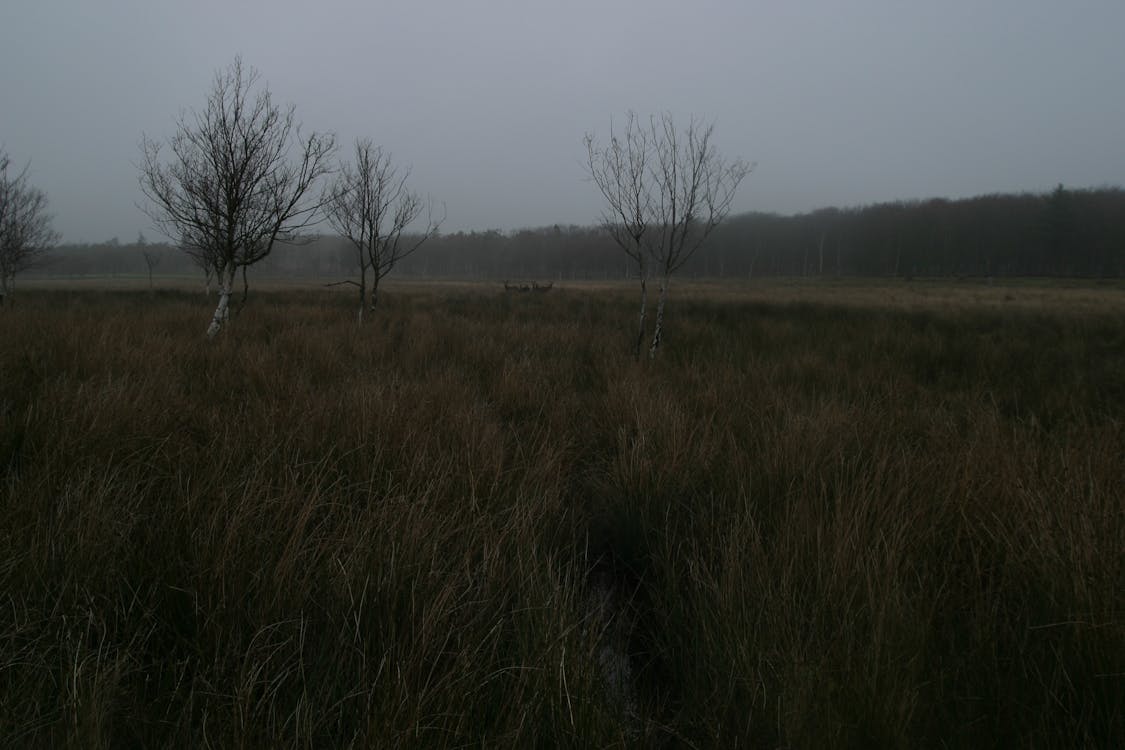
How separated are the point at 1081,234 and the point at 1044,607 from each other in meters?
106

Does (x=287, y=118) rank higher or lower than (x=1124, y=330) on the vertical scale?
higher

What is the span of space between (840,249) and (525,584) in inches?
4261

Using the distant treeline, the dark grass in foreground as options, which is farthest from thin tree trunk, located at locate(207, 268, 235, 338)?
the distant treeline

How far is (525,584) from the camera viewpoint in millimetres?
1646

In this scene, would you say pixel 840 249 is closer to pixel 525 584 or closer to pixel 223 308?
pixel 223 308

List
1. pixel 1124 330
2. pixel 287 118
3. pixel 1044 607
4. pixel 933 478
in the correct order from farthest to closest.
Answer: pixel 1124 330 → pixel 287 118 → pixel 933 478 → pixel 1044 607

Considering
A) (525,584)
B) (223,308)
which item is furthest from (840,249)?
(525,584)

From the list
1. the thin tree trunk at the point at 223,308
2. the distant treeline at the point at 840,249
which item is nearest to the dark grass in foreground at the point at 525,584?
the thin tree trunk at the point at 223,308

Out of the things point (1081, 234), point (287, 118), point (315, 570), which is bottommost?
point (315, 570)

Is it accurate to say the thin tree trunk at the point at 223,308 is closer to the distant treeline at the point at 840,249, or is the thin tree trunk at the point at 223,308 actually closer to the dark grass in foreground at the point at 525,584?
the dark grass in foreground at the point at 525,584

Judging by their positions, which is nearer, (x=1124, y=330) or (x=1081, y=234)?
(x=1124, y=330)

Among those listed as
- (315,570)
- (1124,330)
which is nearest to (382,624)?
(315,570)

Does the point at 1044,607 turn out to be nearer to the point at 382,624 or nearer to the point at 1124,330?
the point at 382,624

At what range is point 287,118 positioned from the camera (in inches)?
316
